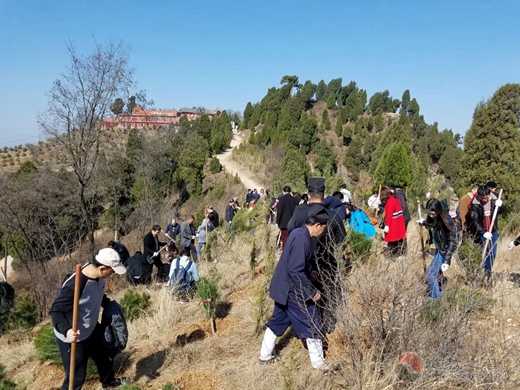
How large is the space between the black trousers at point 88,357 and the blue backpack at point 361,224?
3649 mm

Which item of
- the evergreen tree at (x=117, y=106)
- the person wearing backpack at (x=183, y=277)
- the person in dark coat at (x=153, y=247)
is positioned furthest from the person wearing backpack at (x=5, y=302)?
the evergreen tree at (x=117, y=106)

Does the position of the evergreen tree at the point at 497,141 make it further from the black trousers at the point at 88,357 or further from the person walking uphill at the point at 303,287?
the black trousers at the point at 88,357

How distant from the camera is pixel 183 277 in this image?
6.07m

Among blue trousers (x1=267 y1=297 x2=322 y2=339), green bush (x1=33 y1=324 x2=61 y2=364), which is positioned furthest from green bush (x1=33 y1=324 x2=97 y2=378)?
blue trousers (x1=267 y1=297 x2=322 y2=339)

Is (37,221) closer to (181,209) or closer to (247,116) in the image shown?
(181,209)

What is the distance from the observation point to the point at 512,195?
13.2 meters

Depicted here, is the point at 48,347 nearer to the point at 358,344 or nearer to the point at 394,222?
the point at 358,344

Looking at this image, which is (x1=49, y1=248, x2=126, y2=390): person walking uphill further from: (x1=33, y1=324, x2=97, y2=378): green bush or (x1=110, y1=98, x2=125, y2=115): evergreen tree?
(x1=110, y1=98, x2=125, y2=115): evergreen tree

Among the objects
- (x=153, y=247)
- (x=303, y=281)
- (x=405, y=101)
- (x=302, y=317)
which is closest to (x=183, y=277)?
(x=153, y=247)

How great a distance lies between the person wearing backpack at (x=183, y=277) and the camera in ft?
19.7

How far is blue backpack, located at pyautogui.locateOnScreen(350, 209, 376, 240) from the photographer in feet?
19.9

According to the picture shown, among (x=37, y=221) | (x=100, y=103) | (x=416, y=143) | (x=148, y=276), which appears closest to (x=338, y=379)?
(x=148, y=276)

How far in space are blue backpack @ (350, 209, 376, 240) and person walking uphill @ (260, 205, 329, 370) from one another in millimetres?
2793

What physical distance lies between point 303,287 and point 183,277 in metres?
3.24
